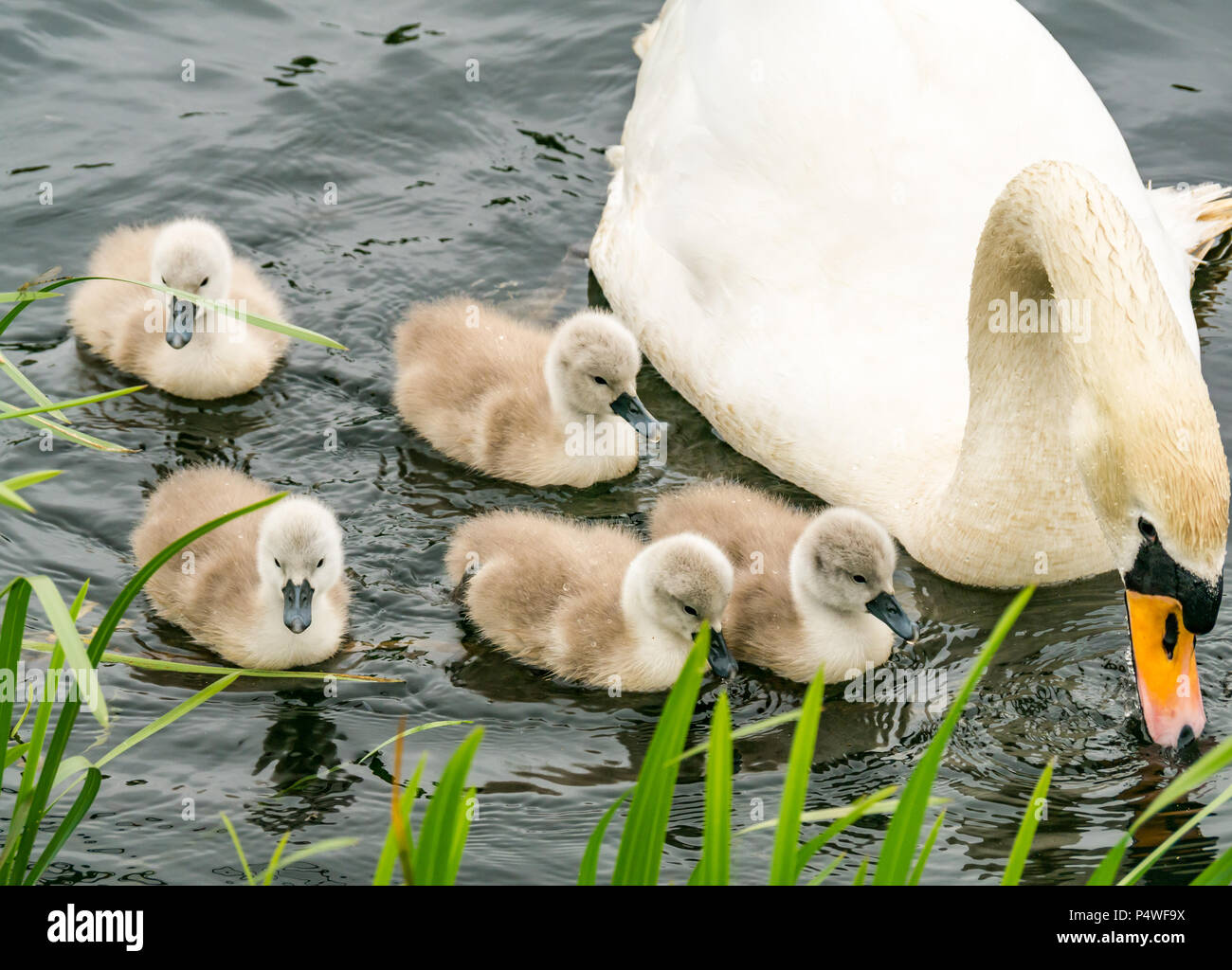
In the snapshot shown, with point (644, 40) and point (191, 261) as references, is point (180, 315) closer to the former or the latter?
point (191, 261)

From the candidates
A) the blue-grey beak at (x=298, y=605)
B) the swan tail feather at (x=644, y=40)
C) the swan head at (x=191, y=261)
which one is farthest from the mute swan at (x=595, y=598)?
the swan tail feather at (x=644, y=40)

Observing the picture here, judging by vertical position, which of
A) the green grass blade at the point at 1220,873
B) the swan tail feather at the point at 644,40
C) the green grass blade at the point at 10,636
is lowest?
the green grass blade at the point at 1220,873

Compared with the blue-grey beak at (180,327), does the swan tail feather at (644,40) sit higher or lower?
higher

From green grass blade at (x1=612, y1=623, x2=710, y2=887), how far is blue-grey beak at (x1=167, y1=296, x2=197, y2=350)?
3.85 metres

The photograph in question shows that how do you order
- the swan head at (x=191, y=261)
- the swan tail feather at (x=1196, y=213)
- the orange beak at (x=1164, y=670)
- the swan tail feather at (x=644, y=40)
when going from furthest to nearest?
the swan tail feather at (x=644, y=40) → the swan tail feather at (x=1196, y=213) → the swan head at (x=191, y=261) → the orange beak at (x=1164, y=670)

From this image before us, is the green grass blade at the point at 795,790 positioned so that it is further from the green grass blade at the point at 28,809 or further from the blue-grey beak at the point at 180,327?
the blue-grey beak at the point at 180,327

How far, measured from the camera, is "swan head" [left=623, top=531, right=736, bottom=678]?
16.3 ft

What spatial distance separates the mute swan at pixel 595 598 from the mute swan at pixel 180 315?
150cm

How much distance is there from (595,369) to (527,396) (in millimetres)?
381

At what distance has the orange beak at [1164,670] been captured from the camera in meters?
4.46

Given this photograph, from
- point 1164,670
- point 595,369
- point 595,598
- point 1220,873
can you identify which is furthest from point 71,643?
point 595,369

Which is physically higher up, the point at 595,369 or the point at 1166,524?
the point at 595,369

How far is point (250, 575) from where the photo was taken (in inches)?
209

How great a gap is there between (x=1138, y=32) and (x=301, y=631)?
6.17 metres
